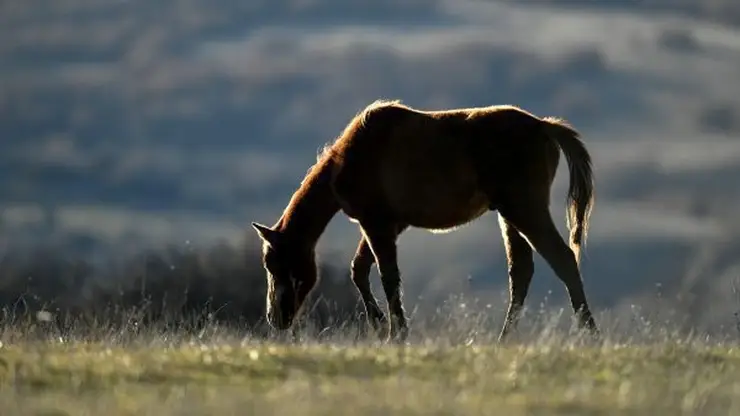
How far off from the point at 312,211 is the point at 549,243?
9.12ft

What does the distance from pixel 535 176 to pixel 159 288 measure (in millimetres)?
17319

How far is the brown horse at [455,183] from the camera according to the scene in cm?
1312

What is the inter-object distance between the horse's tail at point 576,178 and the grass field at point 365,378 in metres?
3.17

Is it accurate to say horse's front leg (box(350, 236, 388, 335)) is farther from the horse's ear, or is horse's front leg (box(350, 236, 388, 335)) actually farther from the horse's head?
the horse's ear

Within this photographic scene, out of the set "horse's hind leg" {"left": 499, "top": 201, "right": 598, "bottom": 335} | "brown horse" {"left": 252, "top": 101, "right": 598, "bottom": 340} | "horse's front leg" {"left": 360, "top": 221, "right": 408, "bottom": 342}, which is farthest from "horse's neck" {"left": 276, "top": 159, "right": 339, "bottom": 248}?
"horse's hind leg" {"left": 499, "top": 201, "right": 598, "bottom": 335}

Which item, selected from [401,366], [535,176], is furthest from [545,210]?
[401,366]

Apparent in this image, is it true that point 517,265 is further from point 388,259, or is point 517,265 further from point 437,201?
point 388,259

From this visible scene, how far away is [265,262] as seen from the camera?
14.2 meters

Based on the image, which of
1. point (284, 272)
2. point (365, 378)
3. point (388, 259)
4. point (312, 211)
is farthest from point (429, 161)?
point (365, 378)

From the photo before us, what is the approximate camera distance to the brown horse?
1312 cm

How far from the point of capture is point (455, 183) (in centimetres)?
1325

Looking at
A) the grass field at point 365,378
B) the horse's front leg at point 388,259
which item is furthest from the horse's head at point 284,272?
the grass field at point 365,378

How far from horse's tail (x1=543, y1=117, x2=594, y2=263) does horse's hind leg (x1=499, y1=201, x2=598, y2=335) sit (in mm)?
455

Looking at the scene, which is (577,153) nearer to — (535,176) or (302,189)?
(535,176)
